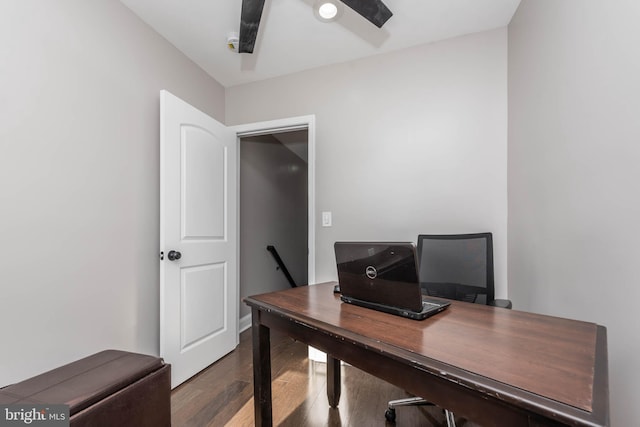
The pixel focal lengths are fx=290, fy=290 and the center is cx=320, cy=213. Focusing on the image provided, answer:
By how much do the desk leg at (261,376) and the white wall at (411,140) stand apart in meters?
1.22

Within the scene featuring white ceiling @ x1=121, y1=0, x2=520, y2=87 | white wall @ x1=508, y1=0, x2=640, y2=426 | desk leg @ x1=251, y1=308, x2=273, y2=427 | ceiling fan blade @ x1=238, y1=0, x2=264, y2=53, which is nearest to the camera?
white wall @ x1=508, y1=0, x2=640, y2=426

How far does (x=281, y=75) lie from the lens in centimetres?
269

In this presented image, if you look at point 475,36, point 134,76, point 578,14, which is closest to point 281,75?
point 134,76

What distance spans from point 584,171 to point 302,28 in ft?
6.21

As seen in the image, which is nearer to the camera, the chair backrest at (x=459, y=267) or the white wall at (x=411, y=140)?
the chair backrest at (x=459, y=267)

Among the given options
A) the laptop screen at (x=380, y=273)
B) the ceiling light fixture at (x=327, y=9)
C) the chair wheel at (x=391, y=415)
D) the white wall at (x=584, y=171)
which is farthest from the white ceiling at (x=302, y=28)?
the chair wheel at (x=391, y=415)

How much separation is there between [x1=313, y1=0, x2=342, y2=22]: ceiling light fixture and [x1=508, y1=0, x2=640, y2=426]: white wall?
111cm

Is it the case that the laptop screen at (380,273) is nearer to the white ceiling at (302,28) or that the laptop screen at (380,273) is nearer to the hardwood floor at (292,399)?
the hardwood floor at (292,399)

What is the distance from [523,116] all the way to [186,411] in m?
2.67

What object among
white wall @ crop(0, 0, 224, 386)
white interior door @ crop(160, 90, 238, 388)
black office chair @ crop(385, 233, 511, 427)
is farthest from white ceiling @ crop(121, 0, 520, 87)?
black office chair @ crop(385, 233, 511, 427)

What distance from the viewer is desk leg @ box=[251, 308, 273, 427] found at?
4.18 ft

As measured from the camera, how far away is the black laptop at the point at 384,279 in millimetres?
963

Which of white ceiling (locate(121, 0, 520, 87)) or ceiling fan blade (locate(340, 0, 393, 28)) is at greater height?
white ceiling (locate(121, 0, 520, 87))

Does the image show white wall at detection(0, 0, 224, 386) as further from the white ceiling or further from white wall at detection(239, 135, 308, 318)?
white wall at detection(239, 135, 308, 318)
